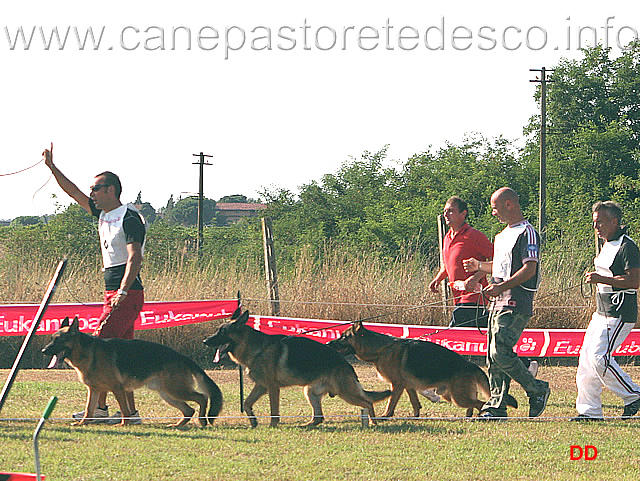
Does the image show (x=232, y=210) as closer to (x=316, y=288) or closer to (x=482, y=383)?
(x=316, y=288)

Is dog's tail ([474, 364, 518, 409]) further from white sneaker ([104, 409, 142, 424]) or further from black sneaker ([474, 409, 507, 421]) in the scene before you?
white sneaker ([104, 409, 142, 424])

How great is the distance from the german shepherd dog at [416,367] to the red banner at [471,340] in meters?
2.13

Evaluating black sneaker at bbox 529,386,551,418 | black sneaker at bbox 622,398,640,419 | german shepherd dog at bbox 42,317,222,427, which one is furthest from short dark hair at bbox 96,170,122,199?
black sneaker at bbox 622,398,640,419

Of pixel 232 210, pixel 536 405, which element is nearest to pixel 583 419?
pixel 536 405

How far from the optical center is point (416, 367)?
755 centimetres

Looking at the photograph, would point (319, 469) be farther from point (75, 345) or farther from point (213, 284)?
point (213, 284)

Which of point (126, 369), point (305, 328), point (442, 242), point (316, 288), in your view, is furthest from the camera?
point (316, 288)

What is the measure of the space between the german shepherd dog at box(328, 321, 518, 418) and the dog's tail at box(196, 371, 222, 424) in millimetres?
1201

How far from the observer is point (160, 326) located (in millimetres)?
11500

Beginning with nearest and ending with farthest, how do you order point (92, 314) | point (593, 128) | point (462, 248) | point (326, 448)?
point (326, 448), point (462, 248), point (92, 314), point (593, 128)

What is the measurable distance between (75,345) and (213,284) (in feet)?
23.9

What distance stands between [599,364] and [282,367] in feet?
8.63

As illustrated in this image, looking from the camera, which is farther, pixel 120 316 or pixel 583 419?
pixel 583 419

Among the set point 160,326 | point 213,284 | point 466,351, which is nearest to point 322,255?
point 213,284
